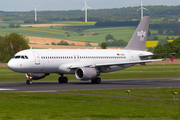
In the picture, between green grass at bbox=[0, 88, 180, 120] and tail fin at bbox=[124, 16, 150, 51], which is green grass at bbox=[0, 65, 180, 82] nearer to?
tail fin at bbox=[124, 16, 150, 51]

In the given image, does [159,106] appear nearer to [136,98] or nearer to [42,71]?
[136,98]

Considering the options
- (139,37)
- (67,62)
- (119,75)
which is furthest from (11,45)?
(67,62)

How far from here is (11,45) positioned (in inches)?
5566

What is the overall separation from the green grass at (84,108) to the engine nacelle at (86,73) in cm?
1531

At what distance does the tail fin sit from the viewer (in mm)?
59659

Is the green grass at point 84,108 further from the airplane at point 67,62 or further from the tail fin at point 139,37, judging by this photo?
the tail fin at point 139,37

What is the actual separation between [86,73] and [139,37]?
55.3 ft

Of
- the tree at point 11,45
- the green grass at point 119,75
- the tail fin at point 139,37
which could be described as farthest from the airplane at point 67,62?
the tree at point 11,45

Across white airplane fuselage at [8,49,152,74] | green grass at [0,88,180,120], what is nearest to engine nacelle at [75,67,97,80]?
white airplane fuselage at [8,49,152,74]

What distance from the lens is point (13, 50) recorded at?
13938 cm

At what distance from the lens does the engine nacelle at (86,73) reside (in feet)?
153

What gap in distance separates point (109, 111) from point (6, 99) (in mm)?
10263

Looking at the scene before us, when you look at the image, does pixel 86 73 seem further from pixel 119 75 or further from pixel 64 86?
pixel 119 75

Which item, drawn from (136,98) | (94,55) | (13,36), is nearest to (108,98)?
(136,98)
